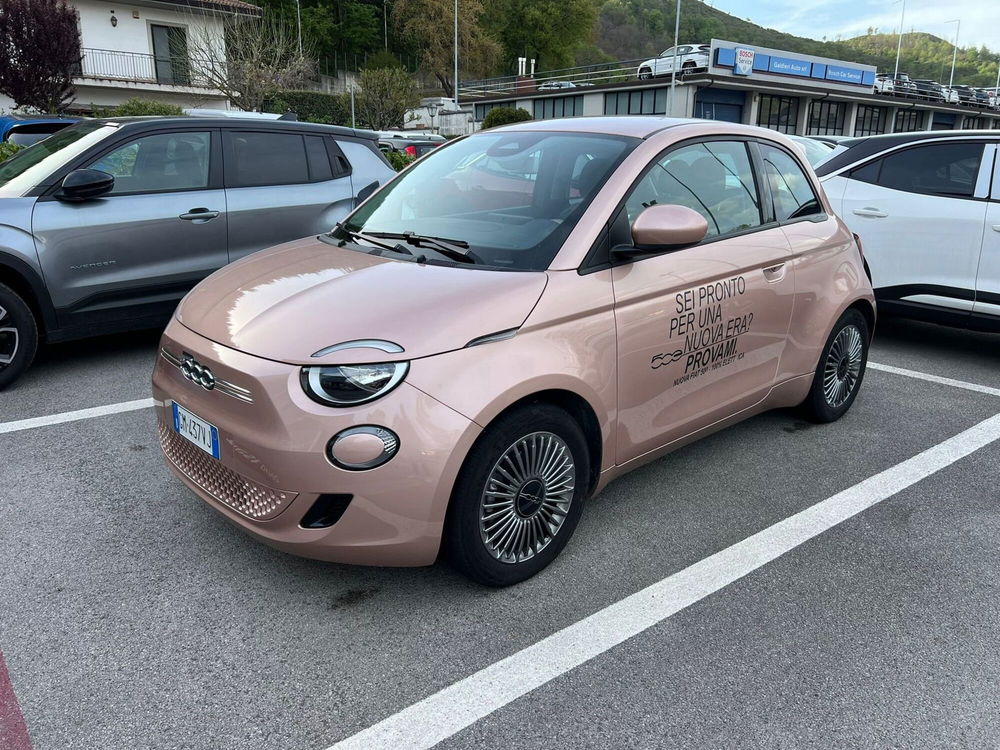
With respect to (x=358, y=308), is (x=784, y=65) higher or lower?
higher

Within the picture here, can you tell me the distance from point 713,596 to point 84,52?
38.6m

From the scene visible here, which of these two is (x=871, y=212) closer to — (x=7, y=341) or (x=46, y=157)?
(x=46, y=157)

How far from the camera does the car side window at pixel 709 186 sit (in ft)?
11.4

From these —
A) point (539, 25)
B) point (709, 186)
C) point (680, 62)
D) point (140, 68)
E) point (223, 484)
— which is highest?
point (539, 25)

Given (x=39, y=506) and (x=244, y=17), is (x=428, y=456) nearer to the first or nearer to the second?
(x=39, y=506)

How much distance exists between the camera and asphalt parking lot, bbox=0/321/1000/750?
2.35 m

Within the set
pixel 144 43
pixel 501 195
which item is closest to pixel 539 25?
pixel 144 43

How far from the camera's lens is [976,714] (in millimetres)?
2412

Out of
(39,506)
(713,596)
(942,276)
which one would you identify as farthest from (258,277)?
(942,276)

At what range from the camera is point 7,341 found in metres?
5.06

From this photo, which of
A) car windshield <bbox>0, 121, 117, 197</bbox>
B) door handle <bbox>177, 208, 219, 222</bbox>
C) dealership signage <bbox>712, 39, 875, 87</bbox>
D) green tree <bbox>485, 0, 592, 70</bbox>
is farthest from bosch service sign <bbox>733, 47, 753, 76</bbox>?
car windshield <bbox>0, 121, 117, 197</bbox>

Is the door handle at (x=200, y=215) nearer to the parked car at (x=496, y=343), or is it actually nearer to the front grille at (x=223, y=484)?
the parked car at (x=496, y=343)

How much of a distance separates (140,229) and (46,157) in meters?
0.82

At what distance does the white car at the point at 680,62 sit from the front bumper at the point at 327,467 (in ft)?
155
